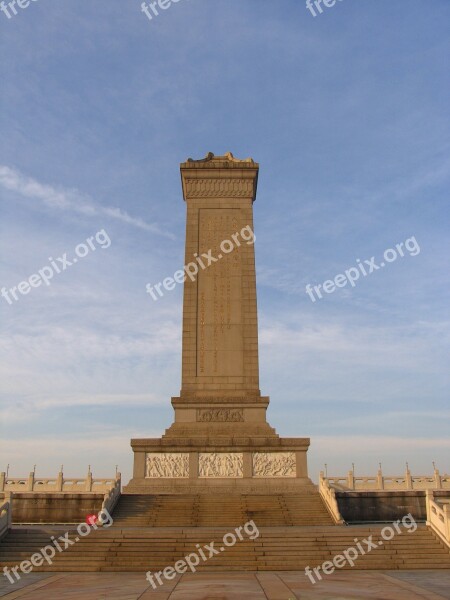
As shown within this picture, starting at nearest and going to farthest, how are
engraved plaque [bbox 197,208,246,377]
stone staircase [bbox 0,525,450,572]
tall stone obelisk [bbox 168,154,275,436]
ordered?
stone staircase [bbox 0,525,450,572] → tall stone obelisk [bbox 168,154,275,436] → engraved plaque [bbox 197,208,246,377]

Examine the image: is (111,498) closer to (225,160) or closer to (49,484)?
(49,484)

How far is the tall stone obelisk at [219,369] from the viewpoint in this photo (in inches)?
830

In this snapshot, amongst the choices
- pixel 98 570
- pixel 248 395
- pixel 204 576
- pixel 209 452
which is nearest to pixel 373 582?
pixel 204 576

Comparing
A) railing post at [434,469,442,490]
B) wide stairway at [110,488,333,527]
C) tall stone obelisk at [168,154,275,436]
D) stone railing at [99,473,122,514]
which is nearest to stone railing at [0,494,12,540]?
stone railing at [99,473,122,514]

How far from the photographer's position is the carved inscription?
22672 millimetres

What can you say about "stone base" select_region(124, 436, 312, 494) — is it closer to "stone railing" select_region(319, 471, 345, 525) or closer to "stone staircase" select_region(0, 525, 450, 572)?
"stone railing" select_region(319, 471, 345, 525)

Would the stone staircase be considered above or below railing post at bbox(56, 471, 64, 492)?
below

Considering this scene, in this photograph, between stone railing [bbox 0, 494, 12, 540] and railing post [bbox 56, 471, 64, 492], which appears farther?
railing post [bbox 56, 471, 64, 492]

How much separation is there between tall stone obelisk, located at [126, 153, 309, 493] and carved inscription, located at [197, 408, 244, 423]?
1.6 inches

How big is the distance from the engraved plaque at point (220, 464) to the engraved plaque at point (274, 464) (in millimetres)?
606

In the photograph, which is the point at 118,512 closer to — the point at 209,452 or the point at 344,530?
the point at 209,452

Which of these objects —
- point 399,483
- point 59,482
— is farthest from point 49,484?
point 399,483

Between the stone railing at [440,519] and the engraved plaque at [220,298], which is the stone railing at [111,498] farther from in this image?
the stone railing at [440,519]

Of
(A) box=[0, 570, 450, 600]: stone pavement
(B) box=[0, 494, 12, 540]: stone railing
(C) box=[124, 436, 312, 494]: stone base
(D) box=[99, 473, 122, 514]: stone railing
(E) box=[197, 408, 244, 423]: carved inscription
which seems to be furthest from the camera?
(E) box=[197, 408, 244, 423]: carved inscription
